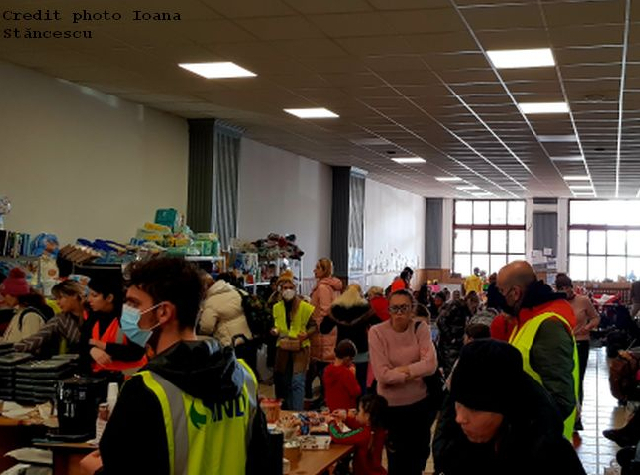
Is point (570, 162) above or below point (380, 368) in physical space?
above

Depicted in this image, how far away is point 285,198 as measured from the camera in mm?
15070

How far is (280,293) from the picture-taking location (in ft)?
30.8

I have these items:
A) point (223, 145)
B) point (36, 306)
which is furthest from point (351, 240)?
point (36, 306)

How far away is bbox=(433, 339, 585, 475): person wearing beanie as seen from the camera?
2.32 m

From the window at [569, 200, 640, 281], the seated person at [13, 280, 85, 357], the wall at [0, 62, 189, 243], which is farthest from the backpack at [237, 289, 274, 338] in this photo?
the window at [569, 200, 640, 281]

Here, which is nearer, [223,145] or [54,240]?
[54,240]

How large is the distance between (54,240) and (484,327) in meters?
4.05

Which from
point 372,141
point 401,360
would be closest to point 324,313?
point 401,360

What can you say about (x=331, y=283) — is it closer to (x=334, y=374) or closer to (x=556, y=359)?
(x=334, y=374)

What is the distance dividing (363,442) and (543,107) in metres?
5.70

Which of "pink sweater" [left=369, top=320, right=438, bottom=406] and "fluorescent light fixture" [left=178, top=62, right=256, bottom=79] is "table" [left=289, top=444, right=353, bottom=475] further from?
"fluorescent light fixture" [left=178, top=62, right=256, bottom=79]

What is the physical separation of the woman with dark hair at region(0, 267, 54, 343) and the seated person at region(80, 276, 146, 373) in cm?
136

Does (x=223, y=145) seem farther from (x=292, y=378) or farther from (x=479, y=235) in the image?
(x=479, y=235)

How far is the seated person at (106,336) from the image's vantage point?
190 inches
